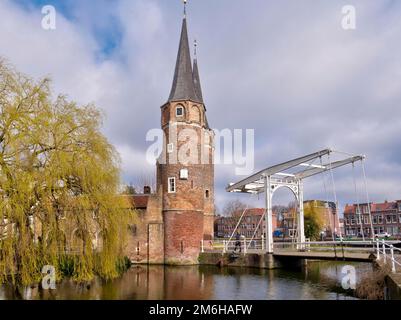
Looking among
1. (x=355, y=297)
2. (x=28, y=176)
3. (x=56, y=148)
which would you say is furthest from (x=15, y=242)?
(x=355, y=297)

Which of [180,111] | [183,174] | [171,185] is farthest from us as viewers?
[180,111]

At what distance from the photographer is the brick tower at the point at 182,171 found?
25547 mm

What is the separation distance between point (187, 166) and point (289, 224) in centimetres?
4628

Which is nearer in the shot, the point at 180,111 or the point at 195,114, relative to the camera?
the point at 180,111

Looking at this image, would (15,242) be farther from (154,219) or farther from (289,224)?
(289,224)

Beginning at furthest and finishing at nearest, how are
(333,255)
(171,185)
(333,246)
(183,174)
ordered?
(171,185) < (183,174) < (333,246) < (333,255)

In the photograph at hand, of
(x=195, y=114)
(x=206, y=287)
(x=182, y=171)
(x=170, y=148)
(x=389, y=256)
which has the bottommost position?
(x=206, y=287)

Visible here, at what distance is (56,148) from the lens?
1061cm

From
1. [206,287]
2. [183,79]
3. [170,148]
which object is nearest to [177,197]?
[170,148]

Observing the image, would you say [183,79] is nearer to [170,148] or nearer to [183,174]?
[170,148]

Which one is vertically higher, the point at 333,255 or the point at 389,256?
the point at 389,256

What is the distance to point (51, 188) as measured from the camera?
33.7 feet

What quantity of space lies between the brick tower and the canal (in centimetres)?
419

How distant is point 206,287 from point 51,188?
7.98m
